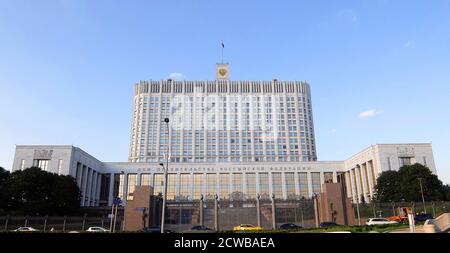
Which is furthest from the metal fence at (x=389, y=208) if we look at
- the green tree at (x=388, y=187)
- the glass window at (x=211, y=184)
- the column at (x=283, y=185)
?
the glass window at (x=211, y=184)

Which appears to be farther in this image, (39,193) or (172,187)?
(172,187)

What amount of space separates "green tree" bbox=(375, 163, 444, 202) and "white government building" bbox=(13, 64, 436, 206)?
2792 centimetres

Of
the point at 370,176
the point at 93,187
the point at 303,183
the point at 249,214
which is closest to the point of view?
the point at 249,214

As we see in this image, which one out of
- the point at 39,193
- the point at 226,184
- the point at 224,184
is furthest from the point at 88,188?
the point at 226,184

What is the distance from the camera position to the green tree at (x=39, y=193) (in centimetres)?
7069

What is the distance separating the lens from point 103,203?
120 metres

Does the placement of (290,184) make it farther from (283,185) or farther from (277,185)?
(277,185)

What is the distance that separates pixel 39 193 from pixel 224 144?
301 feet

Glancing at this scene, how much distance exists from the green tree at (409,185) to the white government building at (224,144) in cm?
2792

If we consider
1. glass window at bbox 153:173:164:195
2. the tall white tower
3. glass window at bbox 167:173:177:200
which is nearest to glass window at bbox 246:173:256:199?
glass window at bbox 167:173:177:200

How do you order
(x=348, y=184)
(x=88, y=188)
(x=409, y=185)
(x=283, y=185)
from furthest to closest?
(x=348, y=184) → (x=283, y=185) → (x=88, y=188) → (x=409, y=185)

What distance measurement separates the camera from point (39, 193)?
243ft
